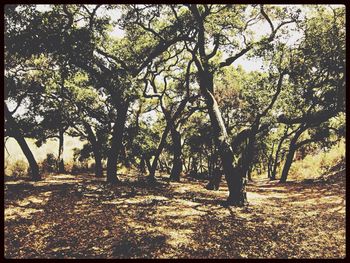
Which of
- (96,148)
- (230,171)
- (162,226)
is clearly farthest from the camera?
(96,148)

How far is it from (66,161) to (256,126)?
73.8 ft

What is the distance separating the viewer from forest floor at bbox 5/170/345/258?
29.0ft

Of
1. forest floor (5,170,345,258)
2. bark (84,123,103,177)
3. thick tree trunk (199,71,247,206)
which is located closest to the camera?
forest floor (5,170,345,258)

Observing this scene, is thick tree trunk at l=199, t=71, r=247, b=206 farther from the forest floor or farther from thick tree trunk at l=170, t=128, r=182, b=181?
thick tree trunk at l=170, t=128, r=182, b=181

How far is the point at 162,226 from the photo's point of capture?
10.8 m

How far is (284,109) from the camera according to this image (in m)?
23.6

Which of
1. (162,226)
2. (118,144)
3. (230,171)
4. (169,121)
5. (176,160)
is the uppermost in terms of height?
(169,121)

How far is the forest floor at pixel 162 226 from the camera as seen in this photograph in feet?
29.0

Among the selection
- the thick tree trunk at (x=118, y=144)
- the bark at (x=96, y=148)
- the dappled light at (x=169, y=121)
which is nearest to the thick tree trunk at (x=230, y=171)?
the dappled light at (x=169, y=121)

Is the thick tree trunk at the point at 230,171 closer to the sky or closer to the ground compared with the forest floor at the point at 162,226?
closer to the sky

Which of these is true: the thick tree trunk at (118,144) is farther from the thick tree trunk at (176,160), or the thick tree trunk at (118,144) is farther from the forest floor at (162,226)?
the thick tree trunk at (176,160)

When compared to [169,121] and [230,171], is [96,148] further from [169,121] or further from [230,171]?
[230,171]

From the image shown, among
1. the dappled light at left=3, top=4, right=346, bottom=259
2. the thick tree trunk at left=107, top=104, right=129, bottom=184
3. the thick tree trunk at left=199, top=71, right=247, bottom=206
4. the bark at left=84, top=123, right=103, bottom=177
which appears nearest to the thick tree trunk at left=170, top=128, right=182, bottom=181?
the dappled light at left=3, top=4, right=346, bottom=259

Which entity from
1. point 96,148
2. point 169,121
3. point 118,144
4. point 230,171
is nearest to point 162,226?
point 230,171
